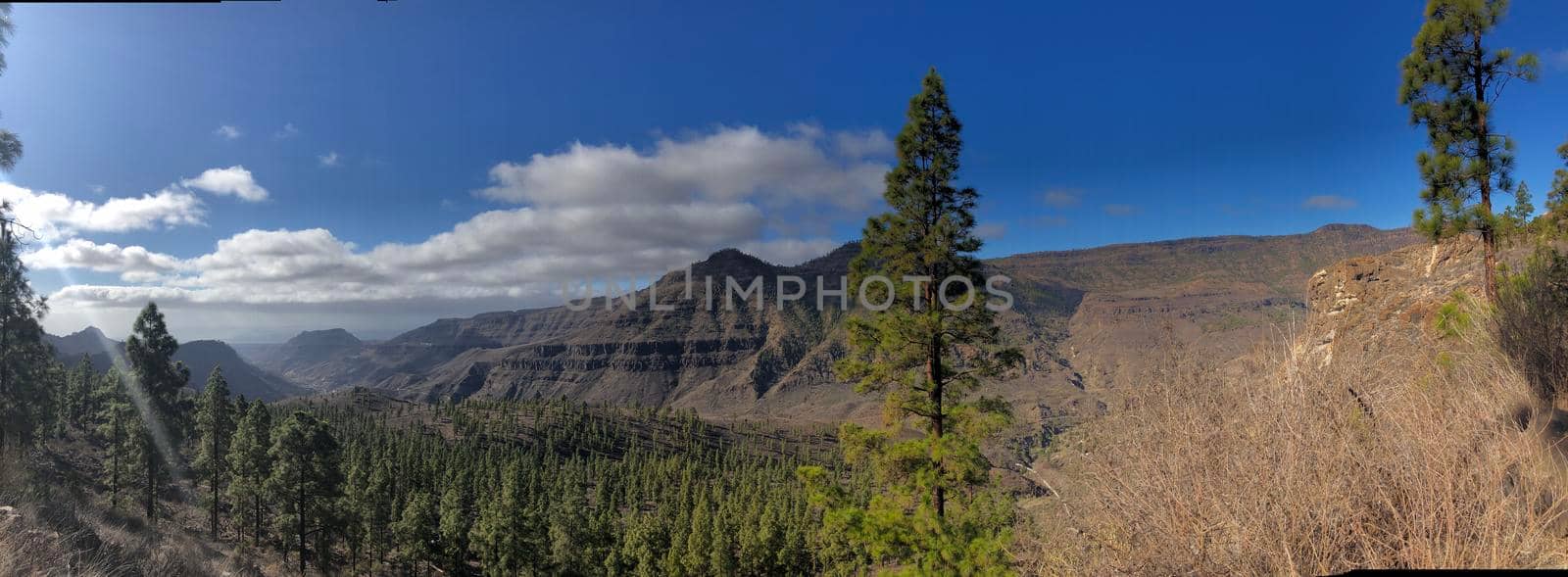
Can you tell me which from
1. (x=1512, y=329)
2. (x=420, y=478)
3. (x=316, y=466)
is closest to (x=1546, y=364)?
(x=1512, y=329)

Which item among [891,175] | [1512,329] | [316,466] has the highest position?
[891,175]

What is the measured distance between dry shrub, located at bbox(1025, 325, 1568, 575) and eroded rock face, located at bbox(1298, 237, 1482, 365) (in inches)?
308

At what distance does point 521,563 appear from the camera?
42.1 m

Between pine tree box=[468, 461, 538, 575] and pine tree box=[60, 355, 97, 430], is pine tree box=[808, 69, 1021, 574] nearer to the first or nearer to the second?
pine tree box=[468, 461, 538, 575]

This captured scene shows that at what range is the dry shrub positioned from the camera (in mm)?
4582

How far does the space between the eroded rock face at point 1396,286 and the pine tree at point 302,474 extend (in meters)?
43.3

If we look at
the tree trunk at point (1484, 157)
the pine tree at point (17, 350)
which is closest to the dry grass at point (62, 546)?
the pine tree at point (17, 350)

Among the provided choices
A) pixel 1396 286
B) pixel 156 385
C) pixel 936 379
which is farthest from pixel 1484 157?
pixel 156 385

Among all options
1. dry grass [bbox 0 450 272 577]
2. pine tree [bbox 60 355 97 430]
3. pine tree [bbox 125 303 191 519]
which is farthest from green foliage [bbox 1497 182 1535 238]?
pine tree [bbox 60 355 97 430]

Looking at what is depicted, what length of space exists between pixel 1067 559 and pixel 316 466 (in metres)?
38.8

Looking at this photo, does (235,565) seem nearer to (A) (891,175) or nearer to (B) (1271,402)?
(A) (891,175)

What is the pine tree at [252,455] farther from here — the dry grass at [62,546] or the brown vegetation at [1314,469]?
the brown vegetation at [1314,469]

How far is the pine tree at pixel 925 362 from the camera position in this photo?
13375mm

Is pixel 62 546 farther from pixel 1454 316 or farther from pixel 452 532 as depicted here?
pixel 452 532
